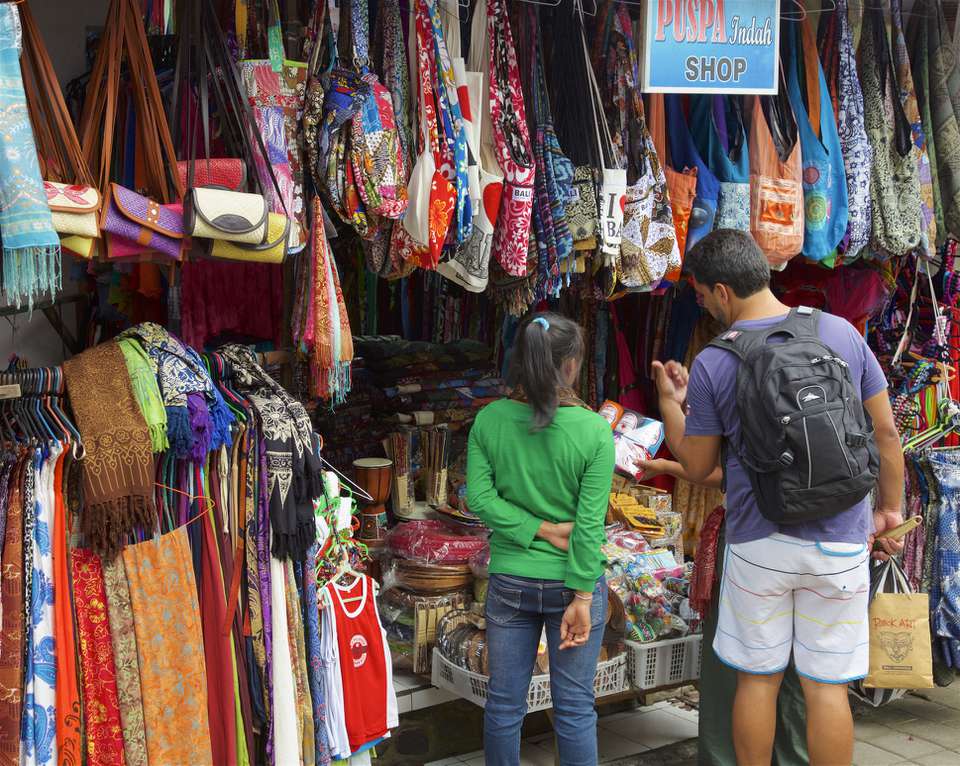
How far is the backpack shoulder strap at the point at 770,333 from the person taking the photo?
3.24m

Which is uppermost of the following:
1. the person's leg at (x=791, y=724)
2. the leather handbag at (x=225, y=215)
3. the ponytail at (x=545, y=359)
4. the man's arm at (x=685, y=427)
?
the leather handbag at (x=225, y=215)

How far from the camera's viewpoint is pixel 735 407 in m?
3.28

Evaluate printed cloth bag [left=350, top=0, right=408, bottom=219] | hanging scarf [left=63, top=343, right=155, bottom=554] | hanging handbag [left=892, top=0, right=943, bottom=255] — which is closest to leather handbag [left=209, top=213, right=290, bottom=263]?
printed cloth bag [left=350, top=0, right=408, bottom=219]

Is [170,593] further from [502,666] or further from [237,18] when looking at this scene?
[237,18]

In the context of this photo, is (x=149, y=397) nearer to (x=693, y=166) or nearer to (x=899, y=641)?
(x=693, y=166)

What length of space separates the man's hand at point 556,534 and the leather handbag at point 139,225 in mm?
1401

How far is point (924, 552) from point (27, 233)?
4045 mm

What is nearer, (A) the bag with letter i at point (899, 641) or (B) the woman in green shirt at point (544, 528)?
(B) the woman in green shirt at point (544, 528)

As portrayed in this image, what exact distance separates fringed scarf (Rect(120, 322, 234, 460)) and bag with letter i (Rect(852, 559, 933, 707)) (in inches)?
106

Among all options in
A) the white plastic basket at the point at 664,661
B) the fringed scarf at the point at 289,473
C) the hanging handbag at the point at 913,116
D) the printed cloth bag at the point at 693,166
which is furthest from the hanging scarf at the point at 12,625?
the hanging handbag at the point at 913,116

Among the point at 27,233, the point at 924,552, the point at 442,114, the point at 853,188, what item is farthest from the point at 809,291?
the point at 27,233

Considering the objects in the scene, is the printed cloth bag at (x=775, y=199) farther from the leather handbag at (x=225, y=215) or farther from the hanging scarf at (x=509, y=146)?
the leather handbag at (x=225, y=215)

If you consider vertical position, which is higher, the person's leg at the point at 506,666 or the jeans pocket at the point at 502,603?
the jeans pocket at the point at 502,603

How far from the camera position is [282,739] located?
3.52m
